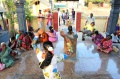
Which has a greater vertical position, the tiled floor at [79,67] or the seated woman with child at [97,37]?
→ the seated woman with child at [97,37]

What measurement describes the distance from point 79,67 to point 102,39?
237cm

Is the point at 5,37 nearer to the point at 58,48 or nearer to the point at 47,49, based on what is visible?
the point at 58,48

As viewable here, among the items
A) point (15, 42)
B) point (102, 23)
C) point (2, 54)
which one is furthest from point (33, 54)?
point (102, 23)

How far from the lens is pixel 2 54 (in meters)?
4.84

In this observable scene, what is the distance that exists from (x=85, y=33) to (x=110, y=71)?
3.48 metres

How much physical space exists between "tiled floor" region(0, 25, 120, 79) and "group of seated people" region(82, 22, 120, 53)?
267mm

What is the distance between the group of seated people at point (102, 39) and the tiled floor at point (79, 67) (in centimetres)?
27

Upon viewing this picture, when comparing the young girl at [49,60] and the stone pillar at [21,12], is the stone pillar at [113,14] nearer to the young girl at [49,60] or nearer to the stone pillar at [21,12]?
the stone pillar at [21,12]

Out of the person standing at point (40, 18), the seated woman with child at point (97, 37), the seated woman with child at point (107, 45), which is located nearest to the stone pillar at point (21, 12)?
the person standing at point (40, 18)

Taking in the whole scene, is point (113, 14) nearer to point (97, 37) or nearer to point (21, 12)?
point (97, 37)

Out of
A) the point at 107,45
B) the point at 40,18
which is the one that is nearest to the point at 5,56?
the point at 107,45

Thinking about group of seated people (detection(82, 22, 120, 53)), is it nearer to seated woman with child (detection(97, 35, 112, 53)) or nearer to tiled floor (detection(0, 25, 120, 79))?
seated woman with child (detection(97, 35, 112, 53))

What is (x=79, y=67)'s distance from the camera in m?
4.80

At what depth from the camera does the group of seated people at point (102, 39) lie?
5977 millimetres
